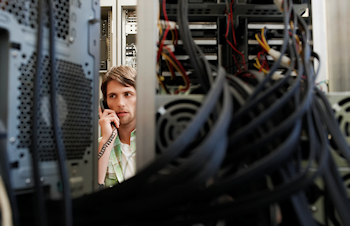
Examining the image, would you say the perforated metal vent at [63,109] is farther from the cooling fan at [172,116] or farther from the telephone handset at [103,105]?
the telephone handset at [103,105]

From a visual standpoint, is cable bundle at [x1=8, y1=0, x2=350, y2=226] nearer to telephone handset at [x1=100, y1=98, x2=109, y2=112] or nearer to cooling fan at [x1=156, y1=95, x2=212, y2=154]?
cooling fan at [x1=156, y1=95, x2=212, y2=154]

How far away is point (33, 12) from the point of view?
0.32 meters

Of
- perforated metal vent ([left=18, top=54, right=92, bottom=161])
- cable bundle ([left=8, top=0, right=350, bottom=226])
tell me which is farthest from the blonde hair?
cable bundle ([left=8, top=0, right=350, bottom=226])

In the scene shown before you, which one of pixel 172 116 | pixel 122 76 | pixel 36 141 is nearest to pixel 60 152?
pixel 36 141

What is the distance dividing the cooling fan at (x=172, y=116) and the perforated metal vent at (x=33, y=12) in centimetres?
19

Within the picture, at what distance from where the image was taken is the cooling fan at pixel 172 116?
0.36 meters

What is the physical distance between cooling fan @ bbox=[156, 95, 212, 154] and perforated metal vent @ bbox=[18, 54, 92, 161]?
0.13 m

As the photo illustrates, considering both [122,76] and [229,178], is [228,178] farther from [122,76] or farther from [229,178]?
[122,76]

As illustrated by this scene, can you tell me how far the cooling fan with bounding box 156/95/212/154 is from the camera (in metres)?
0.36

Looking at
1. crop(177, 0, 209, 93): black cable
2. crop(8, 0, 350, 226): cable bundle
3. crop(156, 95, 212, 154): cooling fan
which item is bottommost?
crop(8, 0, 350, 226): cable bundle

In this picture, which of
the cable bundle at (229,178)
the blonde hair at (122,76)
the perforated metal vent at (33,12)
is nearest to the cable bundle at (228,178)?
the cable bundle at (229,178)

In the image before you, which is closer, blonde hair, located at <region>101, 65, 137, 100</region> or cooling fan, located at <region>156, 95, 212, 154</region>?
cooling fan, located at <region>156, 95, 212, 154</region>

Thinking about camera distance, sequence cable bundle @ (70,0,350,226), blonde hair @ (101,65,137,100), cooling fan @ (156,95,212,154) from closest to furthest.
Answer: cable bundle @ (70,0,350,226) → cooling fan @ (156,95,212,154) → blonde hair @ (101,65,137,100)

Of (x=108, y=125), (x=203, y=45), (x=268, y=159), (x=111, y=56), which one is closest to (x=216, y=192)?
(x=268, y=159)
